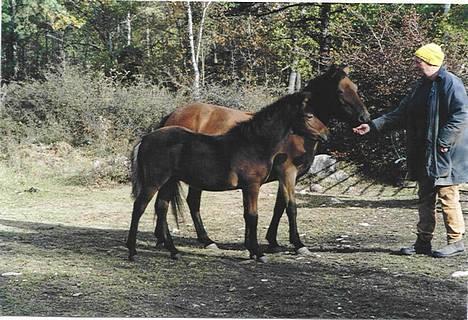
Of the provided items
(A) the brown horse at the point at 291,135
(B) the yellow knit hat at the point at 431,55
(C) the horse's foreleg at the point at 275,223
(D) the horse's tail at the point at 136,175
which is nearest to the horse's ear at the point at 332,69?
(A) the brown horse at the point at 291,135

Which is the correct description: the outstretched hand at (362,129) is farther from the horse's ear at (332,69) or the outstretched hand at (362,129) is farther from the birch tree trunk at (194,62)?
the birch tree trunk at (194,62)

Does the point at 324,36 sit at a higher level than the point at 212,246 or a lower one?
higher

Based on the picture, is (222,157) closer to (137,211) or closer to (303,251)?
(137,211)

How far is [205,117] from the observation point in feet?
14.7

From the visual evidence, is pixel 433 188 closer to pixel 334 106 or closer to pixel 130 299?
pixel 334 106

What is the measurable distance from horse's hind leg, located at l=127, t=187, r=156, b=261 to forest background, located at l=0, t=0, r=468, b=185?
642 millimetres

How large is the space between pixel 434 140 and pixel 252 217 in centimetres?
127

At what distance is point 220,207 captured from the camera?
439 centimetres

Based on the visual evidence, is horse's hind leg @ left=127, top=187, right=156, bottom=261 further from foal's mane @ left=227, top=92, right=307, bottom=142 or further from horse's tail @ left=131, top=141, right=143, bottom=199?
foal's mane @ left=227, top=92, right=307, bottom=142

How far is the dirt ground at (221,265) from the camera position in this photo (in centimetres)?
328

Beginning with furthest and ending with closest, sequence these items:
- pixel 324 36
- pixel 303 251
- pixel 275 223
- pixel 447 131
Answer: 1. pixel 324 36
2. pixel 275 223
3. pixel 303 251
4. pixel 447 131

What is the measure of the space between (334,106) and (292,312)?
57.1 inches

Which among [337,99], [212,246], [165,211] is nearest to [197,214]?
[212,246]

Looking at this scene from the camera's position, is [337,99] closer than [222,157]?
No
